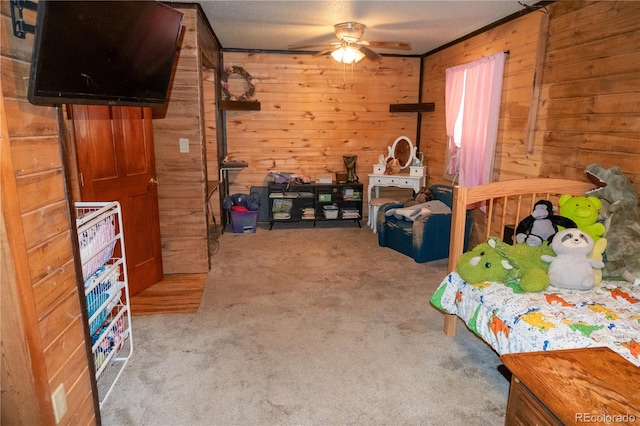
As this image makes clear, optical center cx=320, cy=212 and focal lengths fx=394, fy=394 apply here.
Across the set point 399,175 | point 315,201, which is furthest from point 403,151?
point 315,201

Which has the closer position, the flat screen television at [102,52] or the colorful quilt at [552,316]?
the flat screen television at [102,52]

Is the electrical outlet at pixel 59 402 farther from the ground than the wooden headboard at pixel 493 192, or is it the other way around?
the wooden headboard at pixel 493 192

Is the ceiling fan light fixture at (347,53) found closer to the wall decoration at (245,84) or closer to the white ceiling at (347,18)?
the white ceiling at (347,18)

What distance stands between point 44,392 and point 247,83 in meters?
4.38

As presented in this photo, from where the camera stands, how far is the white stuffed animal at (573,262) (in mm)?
2094

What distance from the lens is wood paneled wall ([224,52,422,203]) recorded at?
514 centimetres

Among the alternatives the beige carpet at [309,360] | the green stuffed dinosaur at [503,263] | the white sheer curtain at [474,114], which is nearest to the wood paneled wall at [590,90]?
the white sheer curtain at [474,114]

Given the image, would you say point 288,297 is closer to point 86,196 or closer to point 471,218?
point 86,196

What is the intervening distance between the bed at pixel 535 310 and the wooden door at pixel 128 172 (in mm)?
2272

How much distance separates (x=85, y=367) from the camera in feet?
5.36

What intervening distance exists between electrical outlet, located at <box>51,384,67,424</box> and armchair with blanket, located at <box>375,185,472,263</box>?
3.07m

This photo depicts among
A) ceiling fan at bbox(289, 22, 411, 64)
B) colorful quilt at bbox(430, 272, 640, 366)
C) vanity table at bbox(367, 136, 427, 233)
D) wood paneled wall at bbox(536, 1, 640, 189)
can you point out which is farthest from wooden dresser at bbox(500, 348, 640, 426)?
vanity table at bbox(367, 136, 427, 233)

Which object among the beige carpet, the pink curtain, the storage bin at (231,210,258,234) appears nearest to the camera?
the beige carpet

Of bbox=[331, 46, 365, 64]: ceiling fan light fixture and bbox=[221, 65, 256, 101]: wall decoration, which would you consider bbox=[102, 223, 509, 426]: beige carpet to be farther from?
bbox=[221, 65, 256, 101]: wall decoration
